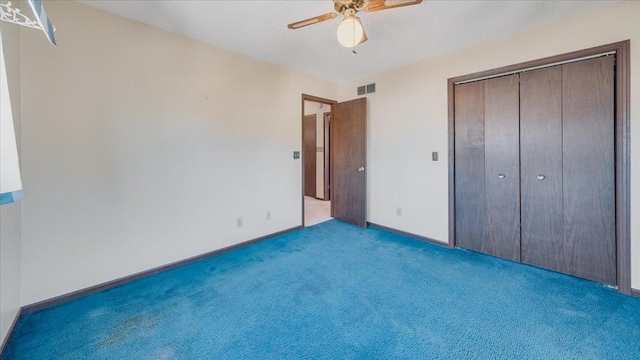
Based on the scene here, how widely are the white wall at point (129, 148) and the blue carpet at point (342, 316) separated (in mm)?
359

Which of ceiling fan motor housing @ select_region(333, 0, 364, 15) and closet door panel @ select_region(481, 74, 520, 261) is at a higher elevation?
ceiling fan motor housing @ select_region(333, 0, 364, 15)

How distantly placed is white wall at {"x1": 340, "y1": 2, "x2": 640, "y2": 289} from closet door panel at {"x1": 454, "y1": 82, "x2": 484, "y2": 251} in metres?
0.15

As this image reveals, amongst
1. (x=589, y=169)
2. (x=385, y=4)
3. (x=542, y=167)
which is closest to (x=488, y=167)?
(x=542, y=167)

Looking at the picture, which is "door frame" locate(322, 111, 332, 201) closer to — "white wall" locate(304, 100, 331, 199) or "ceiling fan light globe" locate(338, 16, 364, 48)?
"white wall" locate(304, 100, 331, 199)

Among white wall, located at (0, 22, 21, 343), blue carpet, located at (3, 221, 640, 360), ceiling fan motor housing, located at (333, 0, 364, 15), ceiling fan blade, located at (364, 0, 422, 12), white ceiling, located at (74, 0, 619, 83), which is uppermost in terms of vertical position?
white ceiling, located at (74, 0, 619, 83)

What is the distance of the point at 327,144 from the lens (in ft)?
19.8

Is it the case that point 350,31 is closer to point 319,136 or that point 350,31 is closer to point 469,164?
point 469,164

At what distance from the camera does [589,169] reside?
7.86ft

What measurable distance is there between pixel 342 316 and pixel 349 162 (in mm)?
2717

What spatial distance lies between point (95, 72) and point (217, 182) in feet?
4.76

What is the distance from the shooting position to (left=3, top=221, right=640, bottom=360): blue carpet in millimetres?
1634

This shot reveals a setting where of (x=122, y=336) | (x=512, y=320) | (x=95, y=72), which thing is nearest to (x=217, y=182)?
(x=95, y=72)

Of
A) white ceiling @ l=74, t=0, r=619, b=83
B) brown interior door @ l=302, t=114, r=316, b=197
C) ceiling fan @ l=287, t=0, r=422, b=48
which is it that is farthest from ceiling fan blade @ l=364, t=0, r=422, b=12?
brown interior door @ l=302, t=114, r=316, b=197

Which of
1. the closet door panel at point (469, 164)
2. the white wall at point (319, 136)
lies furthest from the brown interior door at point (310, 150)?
the closet door panel at point (469, 164)
